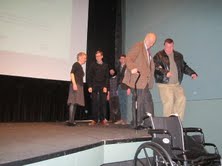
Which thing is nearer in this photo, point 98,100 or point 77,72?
point 77,72

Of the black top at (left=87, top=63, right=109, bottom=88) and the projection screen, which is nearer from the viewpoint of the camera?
the projection screen

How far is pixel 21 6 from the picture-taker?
14.7 feet

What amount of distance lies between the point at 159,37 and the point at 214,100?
1.52 meters

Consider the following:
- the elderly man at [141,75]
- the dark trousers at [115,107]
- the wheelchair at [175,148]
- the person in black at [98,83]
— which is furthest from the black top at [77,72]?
the wheelchair at [175,148]

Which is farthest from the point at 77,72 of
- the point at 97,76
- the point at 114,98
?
the point at 114,98

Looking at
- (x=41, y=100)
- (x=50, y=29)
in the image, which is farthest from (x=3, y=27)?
(x=41, y=100)

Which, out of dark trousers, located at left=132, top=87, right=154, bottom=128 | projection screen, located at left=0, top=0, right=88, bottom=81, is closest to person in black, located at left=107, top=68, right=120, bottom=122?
projection screen, located at left=0, top=0, right=88, bottom=81

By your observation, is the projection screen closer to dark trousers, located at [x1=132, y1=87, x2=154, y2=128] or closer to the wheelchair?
dark trousers, located at [x1=132, y1=87, x2=154, y2=128]

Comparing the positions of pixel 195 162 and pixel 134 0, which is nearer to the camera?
pixel 195 162

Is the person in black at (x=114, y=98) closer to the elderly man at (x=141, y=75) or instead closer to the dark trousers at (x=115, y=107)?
the dark trousers at (x=115, y=107)

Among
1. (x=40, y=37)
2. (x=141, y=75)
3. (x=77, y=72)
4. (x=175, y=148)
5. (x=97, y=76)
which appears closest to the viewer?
(x=175, y=148)

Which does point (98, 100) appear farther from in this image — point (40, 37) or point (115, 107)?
point (40, 37)

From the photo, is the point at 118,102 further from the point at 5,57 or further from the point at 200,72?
the point at 5,57

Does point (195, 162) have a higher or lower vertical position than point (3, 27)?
lower
